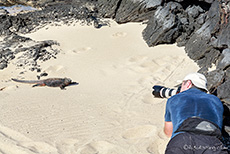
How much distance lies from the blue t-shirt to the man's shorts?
0.18m

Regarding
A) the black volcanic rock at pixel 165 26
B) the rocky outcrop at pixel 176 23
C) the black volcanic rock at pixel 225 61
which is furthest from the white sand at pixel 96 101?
the black volcanic rock at pixel 225 61

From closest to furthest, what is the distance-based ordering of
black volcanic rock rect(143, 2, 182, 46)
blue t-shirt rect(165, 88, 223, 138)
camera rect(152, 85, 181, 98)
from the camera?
blue t-shirt rect(165, 88, 223, 138) → camera rect(152, 85, 181, 98) → black volcanic rock rect(143, 2, 182, 46)

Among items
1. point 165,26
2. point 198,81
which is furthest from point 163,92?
point 165,26

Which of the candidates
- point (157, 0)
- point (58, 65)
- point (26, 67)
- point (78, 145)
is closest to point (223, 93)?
point (78, 145)

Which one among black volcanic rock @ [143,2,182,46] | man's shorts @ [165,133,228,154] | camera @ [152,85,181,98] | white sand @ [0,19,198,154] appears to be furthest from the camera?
black volcanic rock @ [143,2,182,46]

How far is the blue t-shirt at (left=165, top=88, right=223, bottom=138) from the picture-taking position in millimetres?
2514

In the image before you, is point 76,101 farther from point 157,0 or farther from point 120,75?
point 157,0

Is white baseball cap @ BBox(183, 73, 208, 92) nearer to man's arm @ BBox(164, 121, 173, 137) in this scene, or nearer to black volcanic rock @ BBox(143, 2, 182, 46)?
man's arm @ BBox(164, 121, 173, 137)

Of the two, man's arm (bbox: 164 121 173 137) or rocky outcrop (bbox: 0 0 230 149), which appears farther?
rocky outcrop (bbox: 0 0 230 149)

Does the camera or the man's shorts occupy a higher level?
the man's shorts

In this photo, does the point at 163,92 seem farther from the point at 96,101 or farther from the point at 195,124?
the point at 195,124

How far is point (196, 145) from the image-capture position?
231 cm

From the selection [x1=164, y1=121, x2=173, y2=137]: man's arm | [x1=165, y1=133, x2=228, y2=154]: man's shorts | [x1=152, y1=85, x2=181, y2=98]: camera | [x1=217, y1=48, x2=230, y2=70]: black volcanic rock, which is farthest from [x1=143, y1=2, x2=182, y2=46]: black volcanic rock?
[x1=165, y1=133, x2=228, y2=154]: man's shorts

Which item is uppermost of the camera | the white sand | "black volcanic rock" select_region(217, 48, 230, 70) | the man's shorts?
the man's shorts
